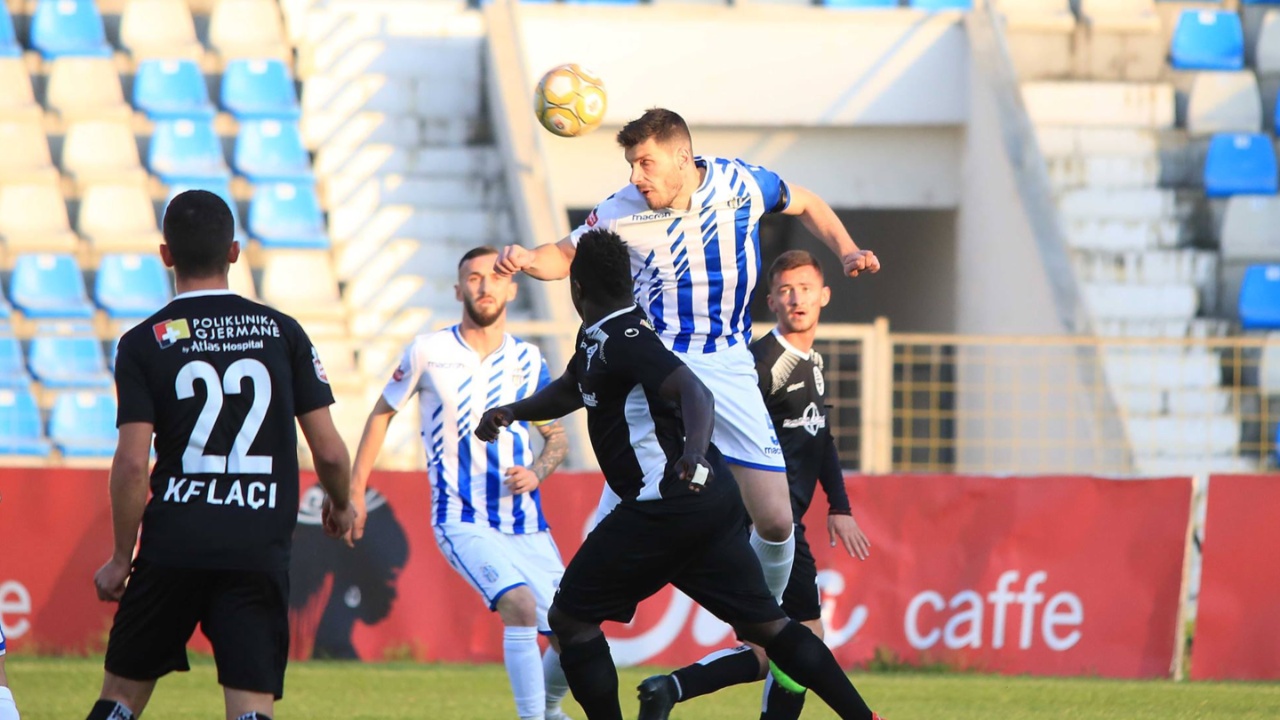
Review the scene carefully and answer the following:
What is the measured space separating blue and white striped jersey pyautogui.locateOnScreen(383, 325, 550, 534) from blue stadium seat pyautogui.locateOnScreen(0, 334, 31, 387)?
16.4 ft

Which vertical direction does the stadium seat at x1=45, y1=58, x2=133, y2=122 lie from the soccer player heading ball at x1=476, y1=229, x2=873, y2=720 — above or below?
above

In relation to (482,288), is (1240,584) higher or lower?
lower

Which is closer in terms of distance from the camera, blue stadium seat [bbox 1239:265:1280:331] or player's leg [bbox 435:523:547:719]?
player's leg [bbox 435:523:547:719]

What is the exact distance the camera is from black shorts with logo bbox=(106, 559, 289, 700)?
4570mm

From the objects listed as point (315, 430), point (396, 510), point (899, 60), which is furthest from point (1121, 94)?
point (315, 430)

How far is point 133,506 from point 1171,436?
383 inches

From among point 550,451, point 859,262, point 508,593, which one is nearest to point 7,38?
point 550,451

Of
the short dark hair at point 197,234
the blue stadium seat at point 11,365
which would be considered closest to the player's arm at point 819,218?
the short dark hair at point 197,234

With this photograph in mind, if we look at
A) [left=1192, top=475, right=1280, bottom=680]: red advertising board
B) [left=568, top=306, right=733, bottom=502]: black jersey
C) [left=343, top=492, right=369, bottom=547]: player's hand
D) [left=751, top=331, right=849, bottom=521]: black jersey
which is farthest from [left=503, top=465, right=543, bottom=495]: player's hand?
[left=1192, top=475, right=1280, bottom=680]: red advertising board

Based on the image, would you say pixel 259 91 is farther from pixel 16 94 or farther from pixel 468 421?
pixel 468 421

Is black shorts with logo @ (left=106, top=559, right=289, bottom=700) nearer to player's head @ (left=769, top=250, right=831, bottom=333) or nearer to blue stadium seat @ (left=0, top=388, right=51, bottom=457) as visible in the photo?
player's head @ (left=769, top=250, right=831, bottom=333)

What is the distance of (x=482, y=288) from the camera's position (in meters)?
7.27

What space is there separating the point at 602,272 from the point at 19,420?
8.05m

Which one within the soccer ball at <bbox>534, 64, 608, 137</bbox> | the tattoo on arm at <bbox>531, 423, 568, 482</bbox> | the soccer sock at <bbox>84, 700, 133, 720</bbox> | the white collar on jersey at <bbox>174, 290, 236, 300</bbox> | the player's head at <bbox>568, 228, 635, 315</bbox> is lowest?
Result: the soccer sock at <bbox>84, 700, 133, 720</bbox>
